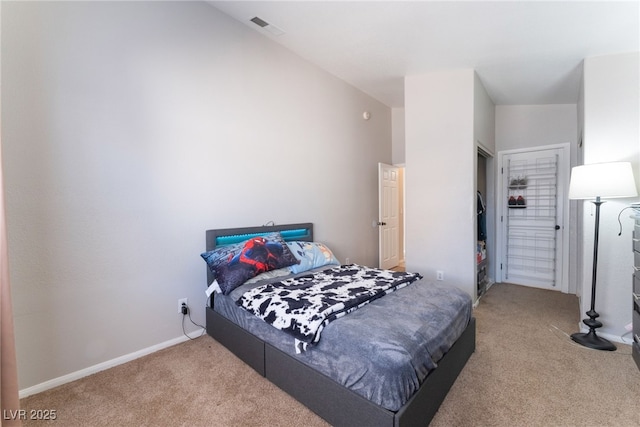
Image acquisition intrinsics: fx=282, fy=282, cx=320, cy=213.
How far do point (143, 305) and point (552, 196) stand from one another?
A: 17.2ft

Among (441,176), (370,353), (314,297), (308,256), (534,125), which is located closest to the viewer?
(370,353)

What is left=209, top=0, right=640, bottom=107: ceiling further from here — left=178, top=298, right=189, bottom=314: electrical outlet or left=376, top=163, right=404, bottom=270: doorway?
left=178, top=298, right=189, bottom=314: electrical outlet

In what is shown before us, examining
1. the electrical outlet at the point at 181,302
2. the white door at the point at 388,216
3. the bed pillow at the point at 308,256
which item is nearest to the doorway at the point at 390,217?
the white door at the point at 388,216

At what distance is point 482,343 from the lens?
2.49 m

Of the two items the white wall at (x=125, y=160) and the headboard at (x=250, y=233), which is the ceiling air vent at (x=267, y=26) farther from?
the headboard at (x=250, y=233)

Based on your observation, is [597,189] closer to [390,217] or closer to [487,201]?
[487,201]

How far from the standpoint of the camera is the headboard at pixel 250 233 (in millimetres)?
2707

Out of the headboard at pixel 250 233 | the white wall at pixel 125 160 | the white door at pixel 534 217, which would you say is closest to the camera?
the white wall at pixel 125 160

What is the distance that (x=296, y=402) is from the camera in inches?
69.2

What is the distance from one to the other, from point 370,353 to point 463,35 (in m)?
2.90

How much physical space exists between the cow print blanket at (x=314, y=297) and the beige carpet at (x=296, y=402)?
1.58ft

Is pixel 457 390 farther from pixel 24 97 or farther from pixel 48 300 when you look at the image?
pixel 24 97

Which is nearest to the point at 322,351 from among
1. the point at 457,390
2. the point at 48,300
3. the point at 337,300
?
Result: the point at 337,300

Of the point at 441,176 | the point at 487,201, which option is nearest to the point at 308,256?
the point at 441,176
